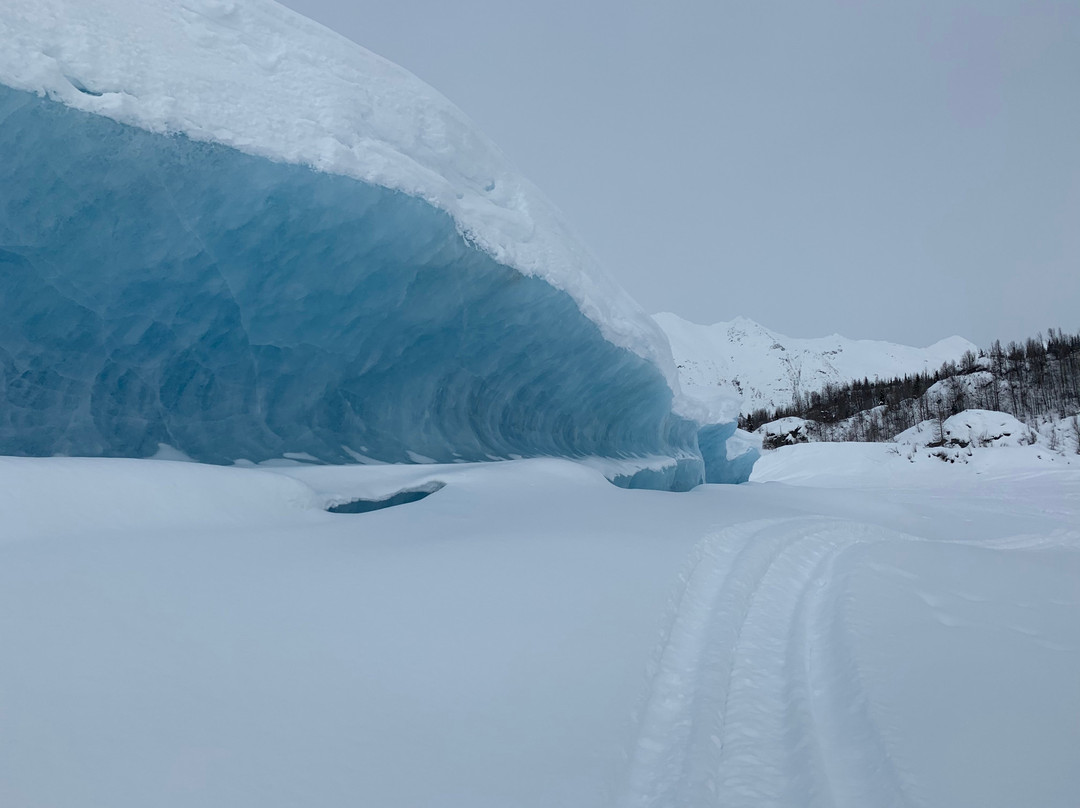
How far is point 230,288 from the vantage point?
437cm

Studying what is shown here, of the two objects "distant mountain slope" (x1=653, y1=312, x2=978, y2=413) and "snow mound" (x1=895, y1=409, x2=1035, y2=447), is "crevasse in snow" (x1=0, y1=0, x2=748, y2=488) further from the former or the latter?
"distant mountain slope" (x1=653, y1=312, x2=978, y2=413)

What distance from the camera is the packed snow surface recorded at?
340cm

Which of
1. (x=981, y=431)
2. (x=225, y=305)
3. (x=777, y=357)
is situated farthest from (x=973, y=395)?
(x=777, y=357)

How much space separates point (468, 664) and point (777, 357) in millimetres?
147339

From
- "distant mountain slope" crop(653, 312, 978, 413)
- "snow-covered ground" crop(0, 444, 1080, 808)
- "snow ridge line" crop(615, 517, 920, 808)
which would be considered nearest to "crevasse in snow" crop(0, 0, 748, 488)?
"snow-covered ground" crop(0, 444, 1080, 808)

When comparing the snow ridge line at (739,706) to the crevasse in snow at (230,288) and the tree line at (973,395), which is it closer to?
the crevasse in snow at (230,288)

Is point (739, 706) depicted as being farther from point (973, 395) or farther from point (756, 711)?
point (973, 395)

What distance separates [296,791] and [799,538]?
4384 millimetres

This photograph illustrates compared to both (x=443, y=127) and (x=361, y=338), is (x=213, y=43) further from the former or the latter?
(x=361, y=338)

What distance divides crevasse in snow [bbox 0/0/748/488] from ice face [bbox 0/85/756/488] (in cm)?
1

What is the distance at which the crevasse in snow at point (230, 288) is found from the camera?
3576 millimetres

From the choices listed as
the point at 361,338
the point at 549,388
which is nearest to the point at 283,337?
the point at 361,338

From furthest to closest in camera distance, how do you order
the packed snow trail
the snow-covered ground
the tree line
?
the tree line
the packed snow trail
the snow-covered ground

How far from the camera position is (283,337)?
15.5 feet
